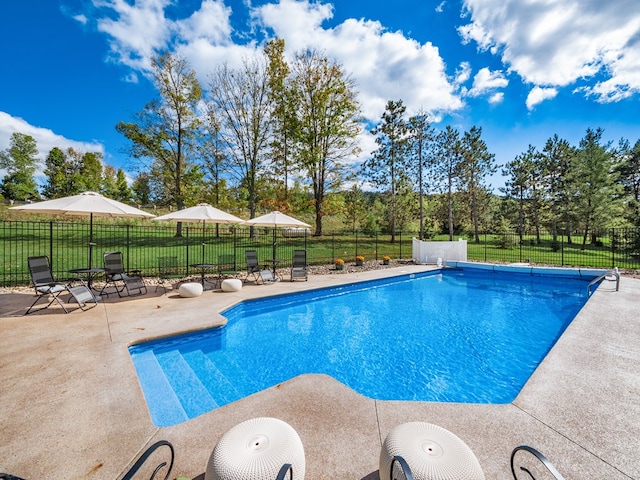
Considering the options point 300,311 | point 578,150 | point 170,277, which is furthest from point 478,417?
Answer: point 578,150

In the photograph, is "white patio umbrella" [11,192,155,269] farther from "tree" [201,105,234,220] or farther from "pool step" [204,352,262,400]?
"tree" [201,105,234,220]

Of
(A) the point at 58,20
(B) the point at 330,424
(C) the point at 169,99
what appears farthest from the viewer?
(C) the point at 169,99

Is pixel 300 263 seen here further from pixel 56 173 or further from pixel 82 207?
pixel 56 173

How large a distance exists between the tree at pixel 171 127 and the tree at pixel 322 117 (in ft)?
27.0

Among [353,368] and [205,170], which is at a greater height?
[205,170]

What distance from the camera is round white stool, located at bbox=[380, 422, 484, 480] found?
1599 mm

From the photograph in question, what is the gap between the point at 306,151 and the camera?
22328mm

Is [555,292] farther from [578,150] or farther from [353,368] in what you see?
[578,150]

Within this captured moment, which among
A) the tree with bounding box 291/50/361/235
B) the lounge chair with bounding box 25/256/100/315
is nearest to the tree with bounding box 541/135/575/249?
the tree with bounding box 291/50/361/235

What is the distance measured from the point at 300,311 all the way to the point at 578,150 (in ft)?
111

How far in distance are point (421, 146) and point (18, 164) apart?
52.1 meters

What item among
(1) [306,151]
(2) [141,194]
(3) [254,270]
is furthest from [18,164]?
(3) [254,270]

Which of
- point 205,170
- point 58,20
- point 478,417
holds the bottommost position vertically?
point 478,417

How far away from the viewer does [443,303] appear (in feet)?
31.0
